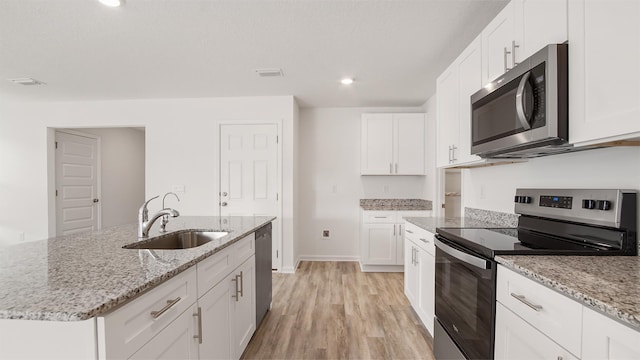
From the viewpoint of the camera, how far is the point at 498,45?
158cm

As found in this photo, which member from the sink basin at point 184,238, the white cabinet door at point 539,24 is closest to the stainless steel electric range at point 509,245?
the white cabinet door at point 539,24

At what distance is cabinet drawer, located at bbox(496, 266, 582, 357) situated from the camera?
79 centimetres

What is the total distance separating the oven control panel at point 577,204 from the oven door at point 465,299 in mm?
525

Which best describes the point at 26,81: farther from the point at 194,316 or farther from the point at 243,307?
the point at 194,316

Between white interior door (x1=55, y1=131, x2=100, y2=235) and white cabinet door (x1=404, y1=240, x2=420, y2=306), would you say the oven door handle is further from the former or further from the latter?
white interior door (x1=55, y1=131, x2=100, y2=235)

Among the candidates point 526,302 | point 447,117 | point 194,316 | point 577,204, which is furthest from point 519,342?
point 447,117

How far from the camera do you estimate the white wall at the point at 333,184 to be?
4203 mm

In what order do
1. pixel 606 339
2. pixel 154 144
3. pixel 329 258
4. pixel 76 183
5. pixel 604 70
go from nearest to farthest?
pixel 606 339
pixel 604 70
pixel 154 144
pixel 329 258
pixel 76 183

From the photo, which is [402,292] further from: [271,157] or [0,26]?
[0,26]

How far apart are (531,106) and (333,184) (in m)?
3.12

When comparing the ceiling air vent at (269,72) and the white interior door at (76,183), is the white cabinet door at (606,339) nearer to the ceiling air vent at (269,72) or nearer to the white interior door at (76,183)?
the ceiling air vent at (269,72)

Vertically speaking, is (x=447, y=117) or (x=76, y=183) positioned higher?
(x=447, y=117)

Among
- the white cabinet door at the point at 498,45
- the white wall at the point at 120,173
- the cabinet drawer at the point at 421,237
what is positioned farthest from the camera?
the white wall at the point at 120,173

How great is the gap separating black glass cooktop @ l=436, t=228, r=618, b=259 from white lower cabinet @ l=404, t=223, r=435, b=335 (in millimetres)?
333
